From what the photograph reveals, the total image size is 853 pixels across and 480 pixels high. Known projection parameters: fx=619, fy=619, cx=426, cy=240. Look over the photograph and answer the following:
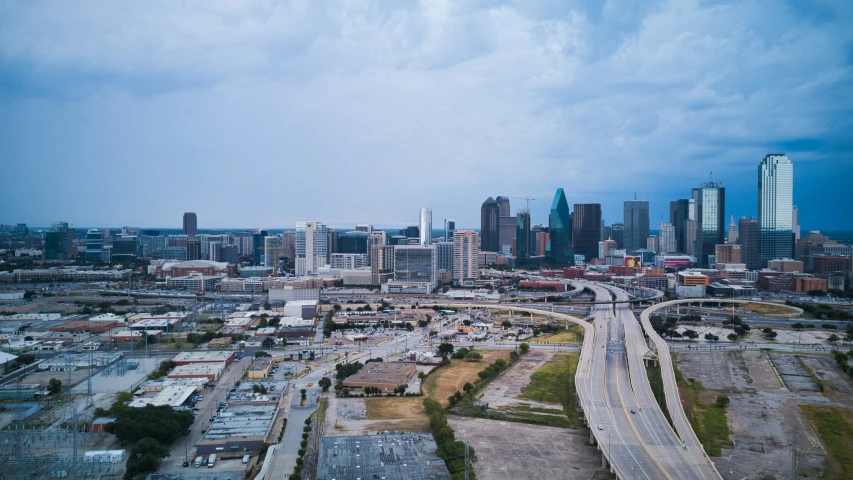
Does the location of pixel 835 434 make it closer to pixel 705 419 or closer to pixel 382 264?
pixel 705 419

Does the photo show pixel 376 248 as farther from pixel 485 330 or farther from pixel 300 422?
pixel 300 422

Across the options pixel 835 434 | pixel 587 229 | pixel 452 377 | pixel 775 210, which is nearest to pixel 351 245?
pixel 587 229

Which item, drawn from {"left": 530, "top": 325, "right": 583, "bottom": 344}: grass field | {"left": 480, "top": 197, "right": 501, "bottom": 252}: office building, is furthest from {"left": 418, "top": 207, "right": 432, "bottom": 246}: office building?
{"left": 530, "top": 325, "right": 583, "bottom": 344}: grass field

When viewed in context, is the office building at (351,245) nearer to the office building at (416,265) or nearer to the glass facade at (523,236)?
the glass facade at (523,236)

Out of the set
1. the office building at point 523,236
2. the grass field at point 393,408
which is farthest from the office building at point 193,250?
the grass field at point 393,408

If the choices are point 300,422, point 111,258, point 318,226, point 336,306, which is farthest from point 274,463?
point 111,258
